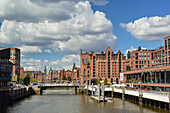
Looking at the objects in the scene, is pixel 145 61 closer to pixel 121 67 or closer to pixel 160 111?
pixel 121 67

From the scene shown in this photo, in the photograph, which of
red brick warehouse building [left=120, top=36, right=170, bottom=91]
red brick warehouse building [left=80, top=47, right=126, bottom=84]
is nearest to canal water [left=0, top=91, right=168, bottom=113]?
red brick warehouse building [left=120, top=36, right=170, bottom=91]

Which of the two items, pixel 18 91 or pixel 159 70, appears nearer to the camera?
pixel 159 70

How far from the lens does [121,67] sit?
193250mm

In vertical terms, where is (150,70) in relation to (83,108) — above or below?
above

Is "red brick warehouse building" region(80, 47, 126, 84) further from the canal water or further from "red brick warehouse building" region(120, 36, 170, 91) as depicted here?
the canal water

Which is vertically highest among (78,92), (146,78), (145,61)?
(145,61)

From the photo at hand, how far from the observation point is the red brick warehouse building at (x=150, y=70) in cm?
8037

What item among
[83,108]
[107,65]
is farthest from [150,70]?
[107,65]

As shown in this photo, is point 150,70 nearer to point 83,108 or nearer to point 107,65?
point 83,108

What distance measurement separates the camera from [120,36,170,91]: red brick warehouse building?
80369 mm

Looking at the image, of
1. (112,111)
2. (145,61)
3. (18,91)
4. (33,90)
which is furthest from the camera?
(145,61)

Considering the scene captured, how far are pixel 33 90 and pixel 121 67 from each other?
9401 centimetres

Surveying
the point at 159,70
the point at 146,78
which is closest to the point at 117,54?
the point at 146,78

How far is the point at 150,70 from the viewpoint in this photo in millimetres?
92562
